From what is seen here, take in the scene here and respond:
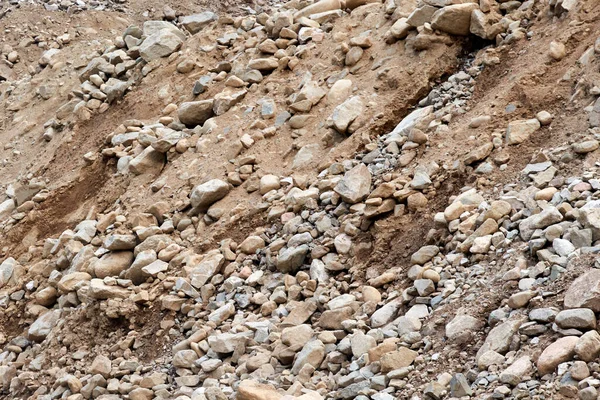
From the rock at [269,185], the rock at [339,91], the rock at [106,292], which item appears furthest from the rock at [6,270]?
the rock at [339,91]

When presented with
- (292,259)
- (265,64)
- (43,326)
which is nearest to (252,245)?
(292,259)

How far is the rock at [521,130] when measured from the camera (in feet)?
23.8

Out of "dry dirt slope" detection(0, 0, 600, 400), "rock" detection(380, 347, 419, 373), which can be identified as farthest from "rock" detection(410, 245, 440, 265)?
"rock" detection(380, 347, 419, 373)

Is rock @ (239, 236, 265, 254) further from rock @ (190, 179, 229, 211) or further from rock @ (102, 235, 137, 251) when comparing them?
rock @ (102, 235, 137, 251)

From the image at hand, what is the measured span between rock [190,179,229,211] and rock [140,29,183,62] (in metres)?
3.12

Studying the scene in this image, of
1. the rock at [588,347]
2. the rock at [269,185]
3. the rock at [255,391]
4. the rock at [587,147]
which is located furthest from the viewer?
the rock at [269,185]

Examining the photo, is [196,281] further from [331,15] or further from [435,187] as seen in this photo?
[331,15]

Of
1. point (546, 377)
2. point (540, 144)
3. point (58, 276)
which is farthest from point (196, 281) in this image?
point (546, 377)

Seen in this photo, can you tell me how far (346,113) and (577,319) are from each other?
3.93 m

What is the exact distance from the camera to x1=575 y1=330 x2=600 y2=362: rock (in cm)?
491

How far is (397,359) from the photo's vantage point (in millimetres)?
5840

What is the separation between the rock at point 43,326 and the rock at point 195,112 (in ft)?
8.13

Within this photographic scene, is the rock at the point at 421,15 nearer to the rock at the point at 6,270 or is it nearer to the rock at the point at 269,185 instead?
the rock at the point at 269,185

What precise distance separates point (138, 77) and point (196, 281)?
413 cm
